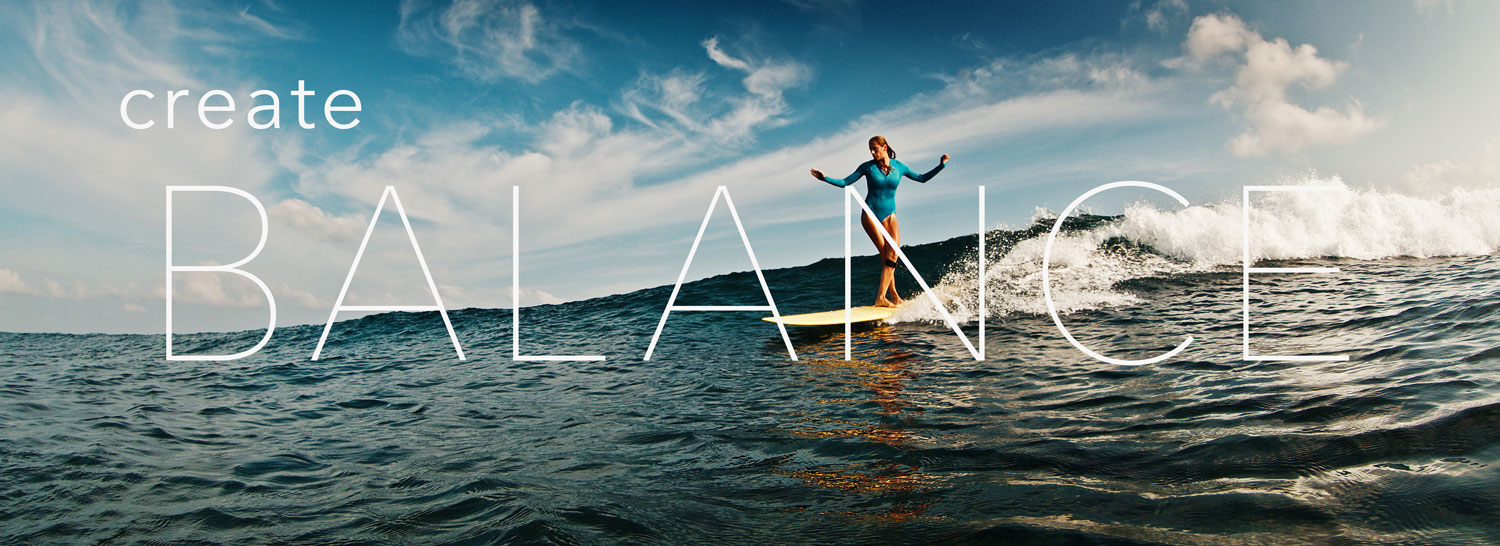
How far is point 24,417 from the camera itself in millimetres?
6910

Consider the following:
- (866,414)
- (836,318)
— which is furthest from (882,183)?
(866,414)

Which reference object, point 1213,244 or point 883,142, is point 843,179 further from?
point 1213,244

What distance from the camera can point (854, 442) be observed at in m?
4.45

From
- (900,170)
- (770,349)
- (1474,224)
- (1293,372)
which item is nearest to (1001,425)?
(1293,372)

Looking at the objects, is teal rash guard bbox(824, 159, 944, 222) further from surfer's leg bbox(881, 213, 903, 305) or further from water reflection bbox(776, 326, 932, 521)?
water reflection bbox(776, 326, 932, 521)

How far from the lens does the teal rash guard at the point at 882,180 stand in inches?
416

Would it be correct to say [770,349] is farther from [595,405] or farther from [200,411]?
[200,411]

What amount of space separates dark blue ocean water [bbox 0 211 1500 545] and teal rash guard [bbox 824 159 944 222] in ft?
6.78

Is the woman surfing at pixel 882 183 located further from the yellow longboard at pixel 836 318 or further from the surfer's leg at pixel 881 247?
the yellow longboard at pixel 836 318

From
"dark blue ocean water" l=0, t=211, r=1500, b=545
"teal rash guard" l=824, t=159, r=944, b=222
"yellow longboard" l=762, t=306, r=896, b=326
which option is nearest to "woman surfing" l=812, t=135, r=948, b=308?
"teal rash guard" l=824, t=159, r=944, b=222

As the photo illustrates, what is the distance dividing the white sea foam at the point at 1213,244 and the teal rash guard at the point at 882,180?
1859mm

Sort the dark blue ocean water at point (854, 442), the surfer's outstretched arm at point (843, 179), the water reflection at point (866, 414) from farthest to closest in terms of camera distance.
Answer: the surfer's outstretched arm at point (843, 179)
the water reflection at point (866, 414)
the dark blue ocean water at point (854, 442)

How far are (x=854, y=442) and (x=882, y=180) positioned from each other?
684 cm

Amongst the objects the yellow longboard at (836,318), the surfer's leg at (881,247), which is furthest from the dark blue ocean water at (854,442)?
the surfer's leg at (881,247)
